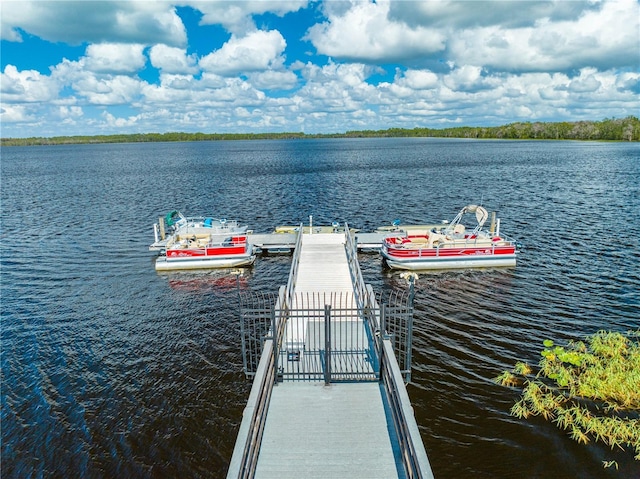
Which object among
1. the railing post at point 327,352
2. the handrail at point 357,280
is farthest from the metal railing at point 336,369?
the handrail at point 357,280

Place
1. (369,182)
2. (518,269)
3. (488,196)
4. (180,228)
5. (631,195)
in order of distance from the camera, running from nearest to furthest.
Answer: (518,269), (180,228), (631,195), (488,196), (369,182)

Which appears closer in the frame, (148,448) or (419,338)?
(148,448)

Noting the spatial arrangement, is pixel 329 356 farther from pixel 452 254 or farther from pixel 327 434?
pixel 452 254

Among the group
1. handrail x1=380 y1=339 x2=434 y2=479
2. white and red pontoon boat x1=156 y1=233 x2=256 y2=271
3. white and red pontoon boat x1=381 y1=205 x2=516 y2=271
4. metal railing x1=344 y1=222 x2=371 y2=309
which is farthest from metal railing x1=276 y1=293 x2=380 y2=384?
white and red pontoon boat x1=156 y1=233 x2=256 y2=271

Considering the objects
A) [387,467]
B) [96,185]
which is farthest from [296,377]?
[96,185]

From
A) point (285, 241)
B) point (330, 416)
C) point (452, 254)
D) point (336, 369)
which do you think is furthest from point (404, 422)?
point (285, 241)

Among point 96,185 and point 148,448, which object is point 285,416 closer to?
point 148,448

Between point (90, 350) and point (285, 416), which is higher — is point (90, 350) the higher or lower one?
the lower one

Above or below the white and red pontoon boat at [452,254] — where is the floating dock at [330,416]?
above

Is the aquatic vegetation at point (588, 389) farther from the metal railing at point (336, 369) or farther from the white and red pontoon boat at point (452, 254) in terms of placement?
the white and red pontoon boat at point (452, 254)
